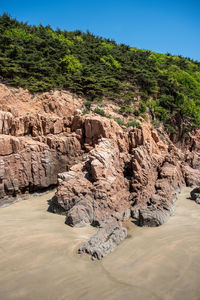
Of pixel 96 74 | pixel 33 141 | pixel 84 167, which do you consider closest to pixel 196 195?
pixel 84 167

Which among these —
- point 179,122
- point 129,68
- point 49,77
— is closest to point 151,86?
point 129,68

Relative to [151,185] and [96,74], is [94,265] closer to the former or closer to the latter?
[151,185]

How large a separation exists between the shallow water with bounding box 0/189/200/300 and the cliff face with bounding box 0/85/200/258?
625 mm

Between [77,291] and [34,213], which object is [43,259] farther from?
[34,213]

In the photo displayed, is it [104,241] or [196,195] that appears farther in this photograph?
[196,195]

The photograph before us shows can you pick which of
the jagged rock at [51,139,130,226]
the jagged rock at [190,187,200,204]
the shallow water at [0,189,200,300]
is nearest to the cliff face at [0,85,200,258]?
the jagged rock at [51,139,130,226]

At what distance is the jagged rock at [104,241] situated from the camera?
5465mm

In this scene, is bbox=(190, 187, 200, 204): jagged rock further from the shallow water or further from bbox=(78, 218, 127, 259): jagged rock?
bbox=(78, 218, 127, 259): jagged rock

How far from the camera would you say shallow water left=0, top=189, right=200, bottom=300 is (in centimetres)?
391

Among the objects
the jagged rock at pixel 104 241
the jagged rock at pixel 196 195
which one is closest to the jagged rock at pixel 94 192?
the jagged rock at pixel 104 241

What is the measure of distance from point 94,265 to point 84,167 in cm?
686

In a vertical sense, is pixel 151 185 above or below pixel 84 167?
below

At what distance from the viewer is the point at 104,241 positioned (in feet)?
20.4

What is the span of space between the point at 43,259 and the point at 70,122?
1261 cm
